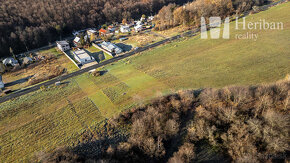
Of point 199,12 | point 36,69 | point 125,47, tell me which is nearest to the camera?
point 36,69

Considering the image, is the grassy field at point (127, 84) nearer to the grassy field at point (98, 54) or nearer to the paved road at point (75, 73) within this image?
the paved road at point (75, 73)

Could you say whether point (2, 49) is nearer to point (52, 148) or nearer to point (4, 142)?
point (4, 142)

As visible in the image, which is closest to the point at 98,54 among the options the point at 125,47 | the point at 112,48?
the point at 112,48

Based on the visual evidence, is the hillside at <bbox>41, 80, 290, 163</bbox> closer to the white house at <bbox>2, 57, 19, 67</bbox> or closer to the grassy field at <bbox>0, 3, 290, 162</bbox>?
the grassy field at <bbox>0, 3, 290, 162</bbox>

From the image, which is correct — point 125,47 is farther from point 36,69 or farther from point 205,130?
point 205,130

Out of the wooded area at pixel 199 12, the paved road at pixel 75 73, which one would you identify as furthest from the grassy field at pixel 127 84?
the wooded area at pixel 199 12

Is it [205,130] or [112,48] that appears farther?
[112,48]

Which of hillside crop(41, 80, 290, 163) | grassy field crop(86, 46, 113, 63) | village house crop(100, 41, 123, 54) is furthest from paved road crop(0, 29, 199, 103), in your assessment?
hillside crop(41, 80, 290, 163)
